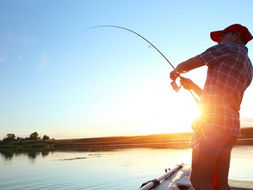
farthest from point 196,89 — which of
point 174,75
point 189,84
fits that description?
point 174,75

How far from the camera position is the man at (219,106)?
2.92m

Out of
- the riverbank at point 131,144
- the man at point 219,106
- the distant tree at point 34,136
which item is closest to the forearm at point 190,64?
the man at point 219,106

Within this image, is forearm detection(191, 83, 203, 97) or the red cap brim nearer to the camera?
the red cap brim

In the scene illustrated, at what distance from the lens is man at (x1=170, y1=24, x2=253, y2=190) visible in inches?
115

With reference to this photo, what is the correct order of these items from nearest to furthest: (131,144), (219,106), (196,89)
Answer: (219,106), (196,89), (131,144)

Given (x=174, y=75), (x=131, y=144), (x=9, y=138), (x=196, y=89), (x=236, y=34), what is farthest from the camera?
(x=9, y=138)

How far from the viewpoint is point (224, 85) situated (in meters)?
3.01

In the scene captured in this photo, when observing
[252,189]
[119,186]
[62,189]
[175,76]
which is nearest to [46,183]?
[62,189]

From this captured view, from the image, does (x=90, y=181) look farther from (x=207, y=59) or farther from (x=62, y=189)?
(x=207, y=59)

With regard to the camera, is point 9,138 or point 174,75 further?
point 9,138

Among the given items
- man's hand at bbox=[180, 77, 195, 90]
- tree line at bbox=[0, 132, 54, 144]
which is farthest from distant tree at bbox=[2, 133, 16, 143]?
man's hand at bbox=[180, 77, 195, 90]

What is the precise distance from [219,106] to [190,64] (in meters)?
0.58

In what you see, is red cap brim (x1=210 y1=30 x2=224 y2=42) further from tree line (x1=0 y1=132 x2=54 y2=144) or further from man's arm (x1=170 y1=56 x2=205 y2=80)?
tree line (x1=0 y1=132 x2=54 y2=144)

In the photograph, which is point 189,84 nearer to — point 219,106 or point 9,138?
point 219,106
